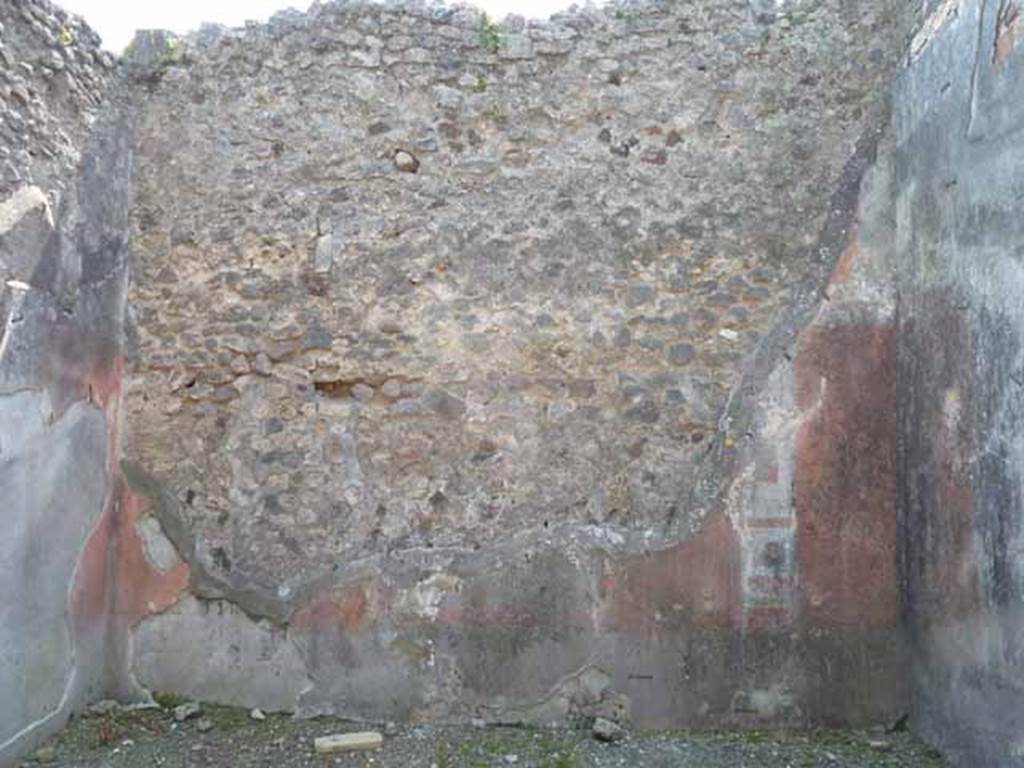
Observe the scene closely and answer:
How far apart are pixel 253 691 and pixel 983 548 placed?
2.77 m

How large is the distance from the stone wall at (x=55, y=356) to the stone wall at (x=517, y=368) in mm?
151

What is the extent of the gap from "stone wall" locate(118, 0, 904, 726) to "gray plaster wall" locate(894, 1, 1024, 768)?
0.19 m

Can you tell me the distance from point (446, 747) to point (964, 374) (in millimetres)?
2287

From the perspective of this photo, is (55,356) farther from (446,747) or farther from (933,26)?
(933,26)

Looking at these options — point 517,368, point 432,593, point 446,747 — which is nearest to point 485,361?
point 517,368

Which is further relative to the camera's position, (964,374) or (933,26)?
(933,26)

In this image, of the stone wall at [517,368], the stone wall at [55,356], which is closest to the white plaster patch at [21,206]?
the stone wall at [55,356]

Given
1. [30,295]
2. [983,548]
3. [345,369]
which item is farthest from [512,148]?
[983,548]

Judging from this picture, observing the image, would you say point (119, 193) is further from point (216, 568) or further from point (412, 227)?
point (216, 568)

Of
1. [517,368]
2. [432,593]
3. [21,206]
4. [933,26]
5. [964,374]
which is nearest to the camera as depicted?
[964,374]

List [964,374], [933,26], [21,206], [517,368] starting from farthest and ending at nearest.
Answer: [517,368], [933,26], [21,206], [964,374]

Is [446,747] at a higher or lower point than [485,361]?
lower

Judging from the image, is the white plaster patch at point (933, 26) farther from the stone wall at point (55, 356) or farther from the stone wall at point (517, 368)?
the stone wall at point (55, 356)

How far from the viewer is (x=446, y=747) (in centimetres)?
355
